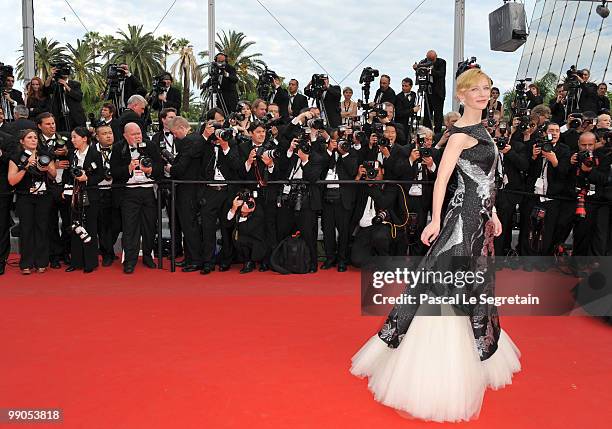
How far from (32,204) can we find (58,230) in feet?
1.60

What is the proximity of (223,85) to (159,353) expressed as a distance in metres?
6.37

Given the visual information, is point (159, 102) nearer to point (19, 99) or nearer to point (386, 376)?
point (19, 99)

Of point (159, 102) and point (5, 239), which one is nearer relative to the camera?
point (5, 239)

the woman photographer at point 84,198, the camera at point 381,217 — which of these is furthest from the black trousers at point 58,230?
the camera at point 381,217

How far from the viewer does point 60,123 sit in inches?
338

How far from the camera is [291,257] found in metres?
6.27

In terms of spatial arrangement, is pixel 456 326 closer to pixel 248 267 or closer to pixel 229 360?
pixel 229 360

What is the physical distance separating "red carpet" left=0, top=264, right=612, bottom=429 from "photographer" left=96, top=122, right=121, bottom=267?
4.08 feet

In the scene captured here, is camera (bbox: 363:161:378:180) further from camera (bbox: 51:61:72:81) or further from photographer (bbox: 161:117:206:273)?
camera (bbox: 51:61:72:81)

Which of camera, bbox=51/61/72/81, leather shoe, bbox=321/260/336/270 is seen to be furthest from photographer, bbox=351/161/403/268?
camera, bbox=51/61/72/81

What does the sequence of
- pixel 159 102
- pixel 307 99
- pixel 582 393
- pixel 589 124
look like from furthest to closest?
pixel 307 99 < pixel 159 102 < pixel 589 124 < pixel 582 393

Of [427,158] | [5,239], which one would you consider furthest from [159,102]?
[427,158]

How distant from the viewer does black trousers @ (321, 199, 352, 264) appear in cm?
652

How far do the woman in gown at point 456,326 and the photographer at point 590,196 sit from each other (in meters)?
2.40
